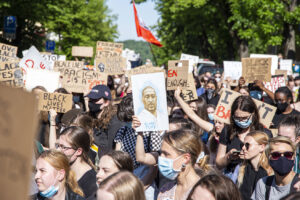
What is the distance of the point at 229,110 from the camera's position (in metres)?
6.62

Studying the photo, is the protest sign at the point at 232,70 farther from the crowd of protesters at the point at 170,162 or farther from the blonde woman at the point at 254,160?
the blonde woman at the point at 254,160

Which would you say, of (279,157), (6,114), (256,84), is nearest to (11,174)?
(6,114)

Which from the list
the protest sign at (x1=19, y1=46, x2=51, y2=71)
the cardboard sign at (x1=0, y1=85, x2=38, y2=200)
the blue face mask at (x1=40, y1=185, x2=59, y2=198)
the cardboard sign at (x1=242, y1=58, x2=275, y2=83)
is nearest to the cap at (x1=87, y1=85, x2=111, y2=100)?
the blue face mask at (x1=40, y1=185, x2=59, y2=198)

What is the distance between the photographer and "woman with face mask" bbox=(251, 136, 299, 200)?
146 inches

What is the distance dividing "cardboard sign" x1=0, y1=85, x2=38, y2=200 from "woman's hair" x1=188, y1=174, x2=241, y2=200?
1856 millimetres

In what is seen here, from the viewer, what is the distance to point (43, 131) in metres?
6.57

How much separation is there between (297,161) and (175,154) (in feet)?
5.13

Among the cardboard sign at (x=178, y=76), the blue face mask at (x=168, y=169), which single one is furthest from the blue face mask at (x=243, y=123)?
the cardboard sign at (x=178, y=76)

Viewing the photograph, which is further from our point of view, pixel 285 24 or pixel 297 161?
pixel 285 24

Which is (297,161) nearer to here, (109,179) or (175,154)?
(175,154)

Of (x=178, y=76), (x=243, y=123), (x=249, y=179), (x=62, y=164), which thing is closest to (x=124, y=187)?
(x=62, y=164)

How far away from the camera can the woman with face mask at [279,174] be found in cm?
372

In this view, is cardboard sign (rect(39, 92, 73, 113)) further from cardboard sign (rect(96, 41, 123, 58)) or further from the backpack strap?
cardboard sign (rect(96, 41, 123, 58))

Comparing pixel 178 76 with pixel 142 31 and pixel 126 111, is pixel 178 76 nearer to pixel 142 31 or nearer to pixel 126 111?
pixel 126 111
